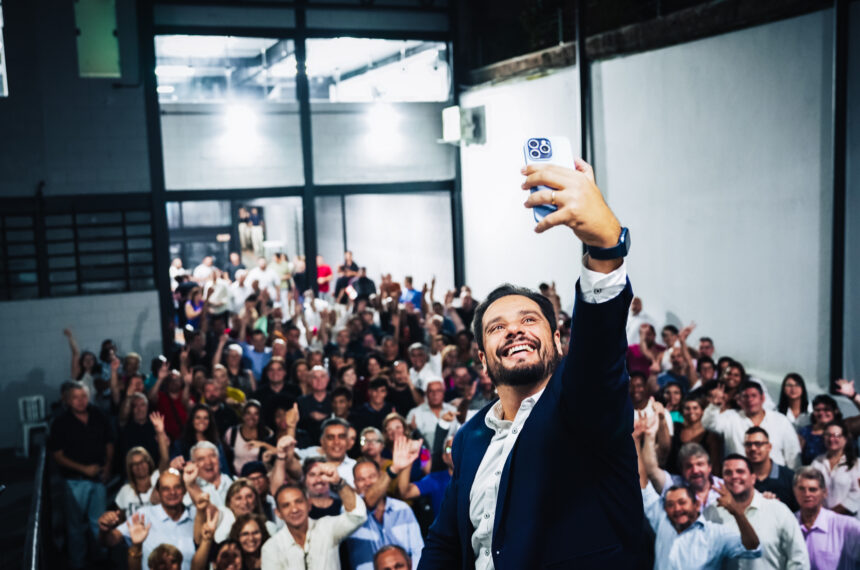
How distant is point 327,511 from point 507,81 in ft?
28.0

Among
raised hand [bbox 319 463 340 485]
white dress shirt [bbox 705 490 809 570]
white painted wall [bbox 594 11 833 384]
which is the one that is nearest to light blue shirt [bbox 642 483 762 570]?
white dress shirt [bbox 705 490 809 570]

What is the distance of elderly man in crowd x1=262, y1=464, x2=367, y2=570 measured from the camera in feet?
14.6

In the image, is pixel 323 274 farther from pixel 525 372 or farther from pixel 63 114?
pixel 525 372

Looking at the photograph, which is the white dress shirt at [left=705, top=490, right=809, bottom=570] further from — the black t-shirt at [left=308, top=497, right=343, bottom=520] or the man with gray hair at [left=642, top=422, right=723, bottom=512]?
the black t-shirt at [left=308, top=497, right=343, bottom=520]

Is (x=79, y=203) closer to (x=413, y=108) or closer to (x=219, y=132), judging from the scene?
(x=219, y=132)

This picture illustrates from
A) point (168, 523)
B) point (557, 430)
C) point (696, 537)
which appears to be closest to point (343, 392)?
point (168, 523)

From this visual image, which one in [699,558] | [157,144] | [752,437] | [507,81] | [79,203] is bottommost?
[699,558]

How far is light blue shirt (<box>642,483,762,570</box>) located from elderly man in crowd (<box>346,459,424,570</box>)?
54.0 inches

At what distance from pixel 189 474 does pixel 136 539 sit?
0.48 metres

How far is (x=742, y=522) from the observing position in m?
4.32

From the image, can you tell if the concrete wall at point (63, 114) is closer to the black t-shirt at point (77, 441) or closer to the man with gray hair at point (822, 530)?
the black t-shirt at point (77, 441)

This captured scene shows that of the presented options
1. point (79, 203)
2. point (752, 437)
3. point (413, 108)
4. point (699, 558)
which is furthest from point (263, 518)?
point (413, 108)

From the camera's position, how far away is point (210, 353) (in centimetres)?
897

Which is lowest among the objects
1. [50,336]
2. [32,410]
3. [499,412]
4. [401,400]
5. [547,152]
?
[32,410]
